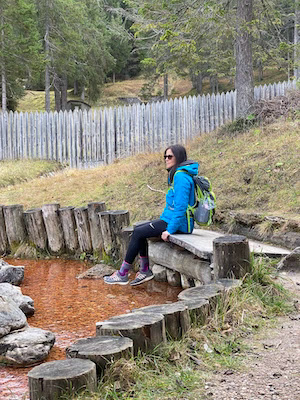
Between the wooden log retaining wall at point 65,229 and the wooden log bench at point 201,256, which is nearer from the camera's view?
the wooden log bench at point 201,256

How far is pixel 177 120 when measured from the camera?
15055mm

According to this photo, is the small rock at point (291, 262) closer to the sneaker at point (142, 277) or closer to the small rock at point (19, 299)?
the sneaker at point (142, 277)

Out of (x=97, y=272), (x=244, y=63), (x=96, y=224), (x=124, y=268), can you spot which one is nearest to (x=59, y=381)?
(x=124, y=268)

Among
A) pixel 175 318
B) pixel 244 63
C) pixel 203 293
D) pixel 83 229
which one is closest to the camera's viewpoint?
pixel 175 318

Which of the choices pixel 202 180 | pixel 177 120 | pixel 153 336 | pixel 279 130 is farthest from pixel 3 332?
pixel 177 120

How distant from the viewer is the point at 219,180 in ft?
30.3

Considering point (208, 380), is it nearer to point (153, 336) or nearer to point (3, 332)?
point (153, 336)

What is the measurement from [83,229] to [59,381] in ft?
16.8

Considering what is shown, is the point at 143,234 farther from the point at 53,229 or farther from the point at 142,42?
the point at 142,42

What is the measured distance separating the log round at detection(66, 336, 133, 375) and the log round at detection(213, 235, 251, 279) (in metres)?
1.73

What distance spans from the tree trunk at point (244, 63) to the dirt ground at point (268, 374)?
30.7 feet

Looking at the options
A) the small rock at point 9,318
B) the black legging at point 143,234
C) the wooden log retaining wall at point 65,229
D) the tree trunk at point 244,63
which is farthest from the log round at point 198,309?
the tree trunk at point 244,63

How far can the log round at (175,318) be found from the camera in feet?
11.3

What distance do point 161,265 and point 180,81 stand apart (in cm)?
3931
